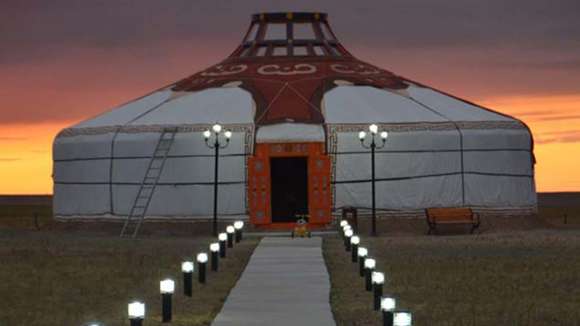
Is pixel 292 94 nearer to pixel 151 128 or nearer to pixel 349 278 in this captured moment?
pixel 151 128

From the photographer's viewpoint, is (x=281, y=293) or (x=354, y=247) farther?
(x=354, y=247)

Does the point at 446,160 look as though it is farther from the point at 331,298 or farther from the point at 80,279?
the point at 331,298

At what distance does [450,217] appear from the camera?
121ft

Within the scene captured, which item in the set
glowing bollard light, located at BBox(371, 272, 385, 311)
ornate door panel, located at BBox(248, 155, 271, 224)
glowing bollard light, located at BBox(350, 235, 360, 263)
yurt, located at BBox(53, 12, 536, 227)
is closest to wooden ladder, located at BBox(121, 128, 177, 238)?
yurt, located at BBox(53, 12, 536, 227)

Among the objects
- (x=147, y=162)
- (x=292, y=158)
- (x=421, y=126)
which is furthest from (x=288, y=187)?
(x=421, y=126)

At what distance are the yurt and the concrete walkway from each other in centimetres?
1045

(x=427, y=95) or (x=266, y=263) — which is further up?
(x=427, y=95)

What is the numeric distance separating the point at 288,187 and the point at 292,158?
2.53 feet

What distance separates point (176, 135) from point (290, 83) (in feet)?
13.2

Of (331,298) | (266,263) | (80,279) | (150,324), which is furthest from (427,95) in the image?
(150,324)

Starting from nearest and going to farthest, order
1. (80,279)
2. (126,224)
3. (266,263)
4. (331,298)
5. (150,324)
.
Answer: (150,324)
(331,298)
(80,279)
(266,263)
(126,224)

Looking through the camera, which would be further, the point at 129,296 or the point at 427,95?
the point at 427,95

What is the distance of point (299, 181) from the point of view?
40719mm

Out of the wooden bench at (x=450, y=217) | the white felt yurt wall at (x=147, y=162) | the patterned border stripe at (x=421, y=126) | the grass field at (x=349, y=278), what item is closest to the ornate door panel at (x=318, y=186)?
the patterned border stripe at (x=421, y=126)
